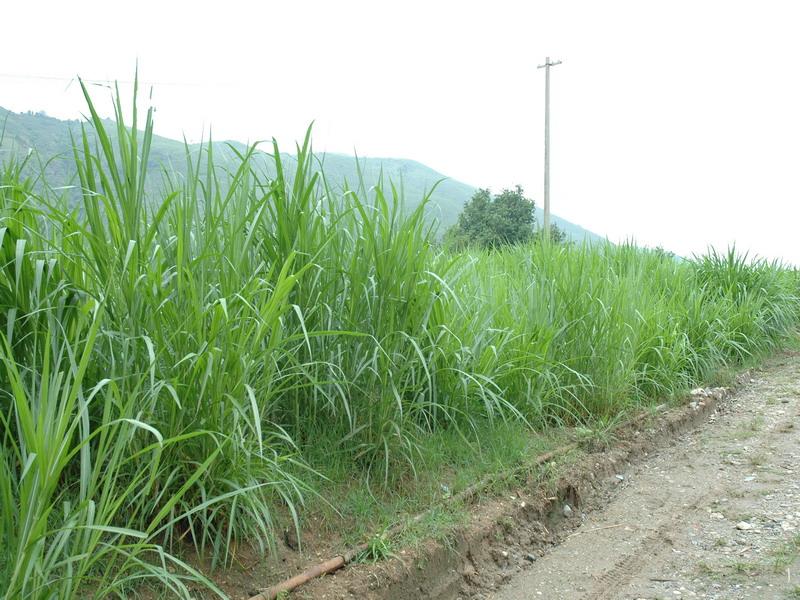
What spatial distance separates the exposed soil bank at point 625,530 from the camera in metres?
2.61

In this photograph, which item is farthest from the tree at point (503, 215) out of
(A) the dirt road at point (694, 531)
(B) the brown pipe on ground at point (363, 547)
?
(B) the brown pipe on ground at point (363, 547)

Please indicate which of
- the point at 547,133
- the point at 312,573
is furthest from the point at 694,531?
the point at 547,133

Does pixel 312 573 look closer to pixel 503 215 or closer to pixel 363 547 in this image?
pixel 363 547

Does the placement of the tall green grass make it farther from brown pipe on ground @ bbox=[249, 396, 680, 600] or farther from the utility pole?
the utility pole

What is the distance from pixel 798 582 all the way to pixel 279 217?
7.88 feet

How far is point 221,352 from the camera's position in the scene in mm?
2090

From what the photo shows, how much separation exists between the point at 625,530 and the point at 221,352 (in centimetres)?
216

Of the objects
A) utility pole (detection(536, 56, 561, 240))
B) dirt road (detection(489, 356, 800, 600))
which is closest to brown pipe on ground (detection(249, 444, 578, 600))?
dirt road (detection(489, 356, 800, 600))

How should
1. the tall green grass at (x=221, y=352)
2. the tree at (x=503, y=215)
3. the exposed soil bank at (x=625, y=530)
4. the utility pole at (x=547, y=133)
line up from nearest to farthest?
the tall green grass at (x=221, y=352)
the exposed soil bank at (x=625, y=530)
the utility pole at (x=547, y=133)
the tree at (x=503, y=215)

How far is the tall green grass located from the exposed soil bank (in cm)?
35

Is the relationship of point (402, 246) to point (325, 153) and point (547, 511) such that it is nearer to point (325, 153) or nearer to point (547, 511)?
point (325, 153)

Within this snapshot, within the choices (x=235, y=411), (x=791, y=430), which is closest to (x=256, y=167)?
(x=235, y=411)

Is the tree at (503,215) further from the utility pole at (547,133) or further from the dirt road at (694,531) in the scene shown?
the dirt road at (694,531)

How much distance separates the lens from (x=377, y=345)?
2746mm
